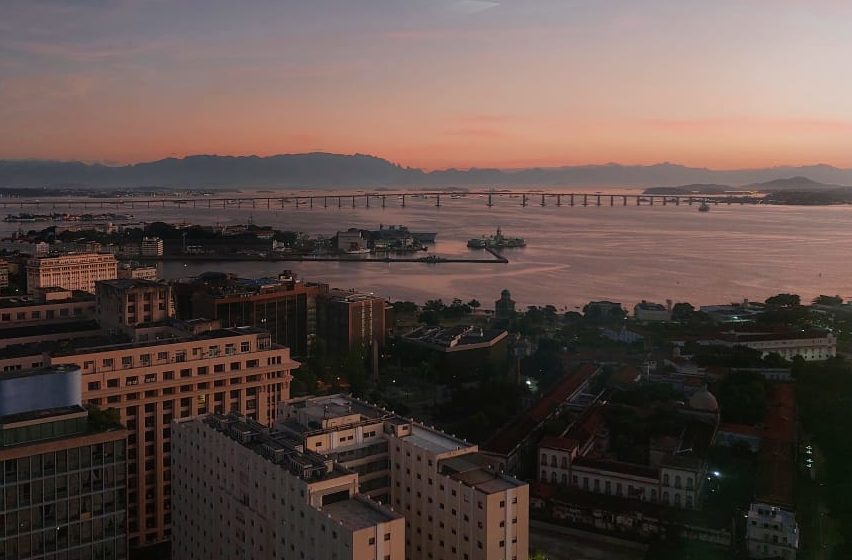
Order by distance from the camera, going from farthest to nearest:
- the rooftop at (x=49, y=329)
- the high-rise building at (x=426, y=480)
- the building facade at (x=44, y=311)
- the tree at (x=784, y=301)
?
1. the tree at (x=784, y=301)
2. the building facade at (x=44, y=311)
3. the rooftop at (x=49, y=329)
4. the high-rise building at (x=426, y=480)

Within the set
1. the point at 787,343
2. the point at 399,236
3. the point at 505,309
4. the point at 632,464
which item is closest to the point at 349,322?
the point at 505,309

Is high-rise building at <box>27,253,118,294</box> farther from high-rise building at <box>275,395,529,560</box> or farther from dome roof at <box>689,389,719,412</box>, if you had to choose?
high-rise building at <box>275,395,529,560</box>

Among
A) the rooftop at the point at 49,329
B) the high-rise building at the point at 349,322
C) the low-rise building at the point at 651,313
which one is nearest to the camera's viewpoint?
the rooftop at the point at 49,329

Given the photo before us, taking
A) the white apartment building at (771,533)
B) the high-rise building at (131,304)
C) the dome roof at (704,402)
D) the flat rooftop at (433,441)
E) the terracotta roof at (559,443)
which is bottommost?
the white apartment building at (771,533)

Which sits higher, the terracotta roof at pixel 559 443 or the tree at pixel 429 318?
the terracotta roof at pixel 559 443

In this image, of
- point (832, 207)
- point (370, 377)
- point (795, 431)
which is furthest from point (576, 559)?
point (832, 207)

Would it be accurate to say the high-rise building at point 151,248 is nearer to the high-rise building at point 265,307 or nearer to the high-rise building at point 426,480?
the high-rise building at point 265,307

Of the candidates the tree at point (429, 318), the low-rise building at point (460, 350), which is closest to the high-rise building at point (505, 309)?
the tree at point (429, 318)
